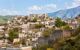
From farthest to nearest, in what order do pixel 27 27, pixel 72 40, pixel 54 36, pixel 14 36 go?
1. pixel 27 27
2. pixel 14 36
3. pixel 54 36
4. pixel 72 40

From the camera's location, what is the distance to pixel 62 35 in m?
25.6

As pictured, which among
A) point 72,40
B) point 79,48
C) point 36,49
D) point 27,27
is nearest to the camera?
point 79,48

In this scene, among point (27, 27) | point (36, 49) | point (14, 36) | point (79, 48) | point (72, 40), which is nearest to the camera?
point (79, 48)

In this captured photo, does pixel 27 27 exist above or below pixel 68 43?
below

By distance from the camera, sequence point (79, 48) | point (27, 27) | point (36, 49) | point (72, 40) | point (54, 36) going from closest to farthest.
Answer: point (79, 48), point (72, 40), point (36, 49), point (54, 36), point (27, 27)

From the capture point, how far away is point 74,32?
24.9 m

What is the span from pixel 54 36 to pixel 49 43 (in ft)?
4.39

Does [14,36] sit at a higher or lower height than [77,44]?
lower

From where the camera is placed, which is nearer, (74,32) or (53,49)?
(53,49)

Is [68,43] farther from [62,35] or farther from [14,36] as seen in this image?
[14,36]

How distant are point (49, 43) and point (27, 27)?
3269 centimetres

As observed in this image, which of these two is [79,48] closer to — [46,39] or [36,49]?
[36,49]

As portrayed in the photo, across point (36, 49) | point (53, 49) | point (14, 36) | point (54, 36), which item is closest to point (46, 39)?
point (54, 36)

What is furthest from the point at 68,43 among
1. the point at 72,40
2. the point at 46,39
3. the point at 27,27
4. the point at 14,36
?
the point at 27,27
